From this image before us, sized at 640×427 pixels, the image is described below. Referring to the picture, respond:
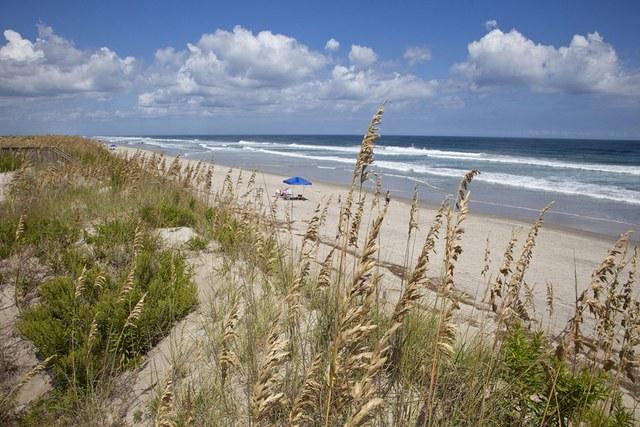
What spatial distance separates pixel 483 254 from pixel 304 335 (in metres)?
8.08

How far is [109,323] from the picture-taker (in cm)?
374

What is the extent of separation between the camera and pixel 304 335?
138 inches

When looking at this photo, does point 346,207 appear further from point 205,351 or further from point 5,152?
point 5,152

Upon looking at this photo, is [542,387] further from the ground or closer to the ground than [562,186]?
closer to the ground

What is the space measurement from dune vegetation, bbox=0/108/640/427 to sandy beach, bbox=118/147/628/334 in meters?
1.29

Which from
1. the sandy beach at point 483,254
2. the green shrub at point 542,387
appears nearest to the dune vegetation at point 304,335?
the green shrub at point 542,387

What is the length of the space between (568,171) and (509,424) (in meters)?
36.9

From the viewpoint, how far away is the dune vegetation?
5.05 ft

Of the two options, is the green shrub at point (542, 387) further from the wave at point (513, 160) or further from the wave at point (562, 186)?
the wave at point (513, 160)

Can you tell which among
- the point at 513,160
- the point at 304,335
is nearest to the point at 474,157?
the point at 513,160

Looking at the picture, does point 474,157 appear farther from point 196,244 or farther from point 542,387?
point 542,387

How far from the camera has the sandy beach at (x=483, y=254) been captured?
6.52 m

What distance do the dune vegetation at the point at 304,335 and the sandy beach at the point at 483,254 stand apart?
129cm

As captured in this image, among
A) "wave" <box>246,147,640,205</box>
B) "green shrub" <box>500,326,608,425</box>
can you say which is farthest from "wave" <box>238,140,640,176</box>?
"green shrub" <box>500,326,608,425</box>
